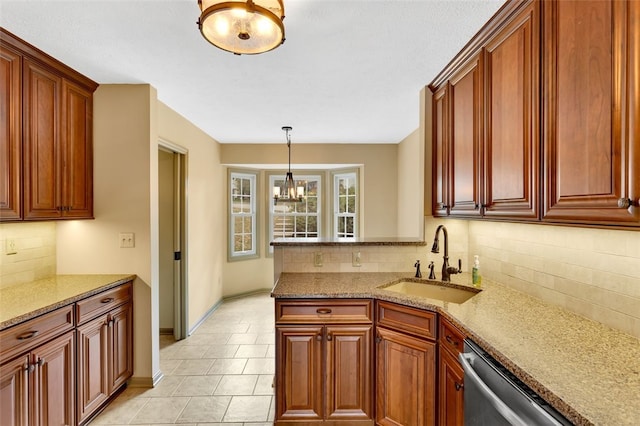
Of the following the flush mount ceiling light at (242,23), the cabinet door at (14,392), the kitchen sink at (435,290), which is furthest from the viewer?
the kitchen sink at (435,290)

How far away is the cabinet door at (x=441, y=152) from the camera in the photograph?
2.43m

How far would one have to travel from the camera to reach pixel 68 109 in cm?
241

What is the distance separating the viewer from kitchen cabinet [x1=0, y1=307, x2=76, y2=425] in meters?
1.63

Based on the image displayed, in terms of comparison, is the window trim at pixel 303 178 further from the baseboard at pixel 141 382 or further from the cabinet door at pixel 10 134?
the cabinet door at pixel 10 134

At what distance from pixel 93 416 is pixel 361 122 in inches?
150

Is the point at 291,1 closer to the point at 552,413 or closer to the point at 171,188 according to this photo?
the point at 552,413

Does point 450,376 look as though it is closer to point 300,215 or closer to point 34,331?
point 34,331

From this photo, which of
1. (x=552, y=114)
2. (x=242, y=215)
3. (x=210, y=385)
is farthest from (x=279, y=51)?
(x=242, y=215)

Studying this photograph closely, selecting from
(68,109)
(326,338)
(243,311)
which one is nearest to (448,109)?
(326,338)

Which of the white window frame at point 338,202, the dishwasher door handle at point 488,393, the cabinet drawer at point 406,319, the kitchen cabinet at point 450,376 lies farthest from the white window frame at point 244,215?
the dishwasher door handle at point 488,393

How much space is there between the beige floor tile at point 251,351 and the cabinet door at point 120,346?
3.34ft

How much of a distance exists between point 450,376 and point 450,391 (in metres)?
0.08

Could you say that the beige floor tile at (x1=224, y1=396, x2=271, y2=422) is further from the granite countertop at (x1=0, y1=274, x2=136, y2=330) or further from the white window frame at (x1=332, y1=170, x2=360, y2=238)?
the white window frame at (x1=332, y1=170, x2=360, y2=238)

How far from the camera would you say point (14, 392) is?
65.4 inches
